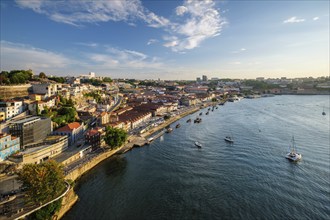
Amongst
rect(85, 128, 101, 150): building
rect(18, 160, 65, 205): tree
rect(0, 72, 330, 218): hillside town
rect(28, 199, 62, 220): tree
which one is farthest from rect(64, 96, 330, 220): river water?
rect(0, 72, 330, 218): hillside town

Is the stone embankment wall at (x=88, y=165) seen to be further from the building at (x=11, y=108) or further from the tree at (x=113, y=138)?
the building at (x=11, y=108)

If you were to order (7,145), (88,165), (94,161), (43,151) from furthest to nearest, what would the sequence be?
(94,161)
(88,165)
(43,151)
(7,145)

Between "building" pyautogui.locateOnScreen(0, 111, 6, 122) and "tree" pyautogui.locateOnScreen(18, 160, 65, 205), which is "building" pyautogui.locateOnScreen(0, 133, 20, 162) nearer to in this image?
"building" pyautogui.locateOnScreen(0, 111, 6, 122)

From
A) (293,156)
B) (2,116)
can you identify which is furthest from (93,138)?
(293,156)

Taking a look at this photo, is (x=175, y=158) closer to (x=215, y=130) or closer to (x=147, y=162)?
(x=147, y=162)

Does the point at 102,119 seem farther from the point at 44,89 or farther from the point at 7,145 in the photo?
the point at 7,145

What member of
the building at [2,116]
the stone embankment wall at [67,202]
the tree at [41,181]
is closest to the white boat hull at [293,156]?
the stone embankment wall at [67,202]
